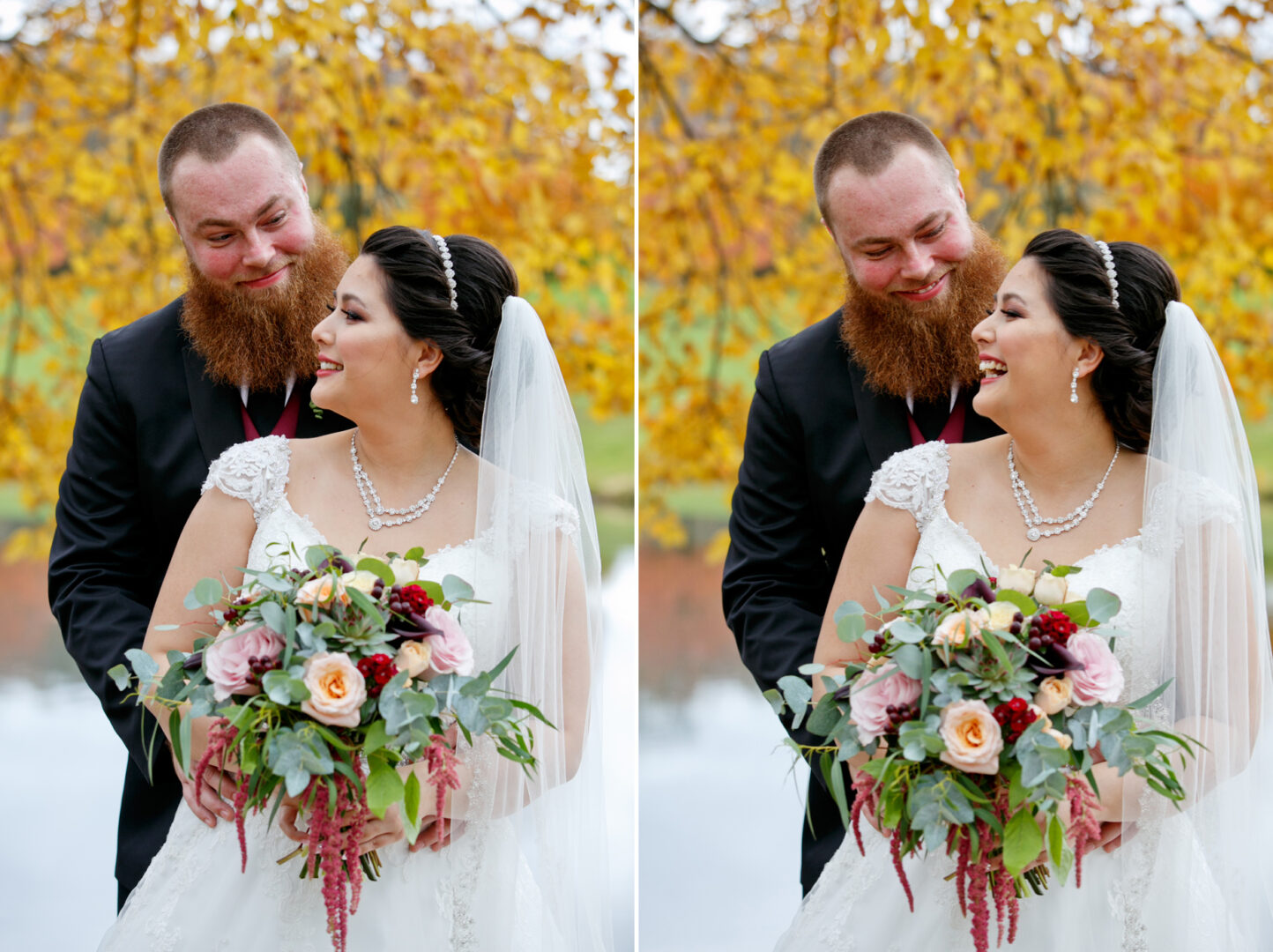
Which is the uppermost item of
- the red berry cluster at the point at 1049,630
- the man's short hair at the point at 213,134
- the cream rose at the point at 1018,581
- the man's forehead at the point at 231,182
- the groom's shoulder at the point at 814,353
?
the man's short hair at the point at 213,134

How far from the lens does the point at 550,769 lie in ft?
7.93

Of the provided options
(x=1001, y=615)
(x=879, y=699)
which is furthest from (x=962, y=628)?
(x=879, y=699)

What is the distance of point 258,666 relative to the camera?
202 centimetres

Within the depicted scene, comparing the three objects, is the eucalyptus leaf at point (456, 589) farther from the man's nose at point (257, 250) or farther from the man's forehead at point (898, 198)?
the man's forehead at point (898, 198)

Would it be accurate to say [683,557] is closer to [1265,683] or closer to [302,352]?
[302,352]

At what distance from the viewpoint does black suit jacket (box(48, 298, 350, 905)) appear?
2.73 meters

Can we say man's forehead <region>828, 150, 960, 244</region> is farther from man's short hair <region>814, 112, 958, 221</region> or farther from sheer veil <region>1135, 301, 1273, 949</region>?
sheer veil <region>1135, 301, 1273, 949</region>

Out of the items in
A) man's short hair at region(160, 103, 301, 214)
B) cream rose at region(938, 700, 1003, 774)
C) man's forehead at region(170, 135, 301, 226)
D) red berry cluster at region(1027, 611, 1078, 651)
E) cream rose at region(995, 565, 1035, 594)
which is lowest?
cream rose at region(938, 700, 1003, 774)

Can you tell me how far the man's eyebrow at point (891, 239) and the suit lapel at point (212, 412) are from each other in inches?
53.4

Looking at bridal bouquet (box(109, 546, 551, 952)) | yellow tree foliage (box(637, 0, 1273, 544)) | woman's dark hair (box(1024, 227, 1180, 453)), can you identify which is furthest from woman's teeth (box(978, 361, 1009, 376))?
yellow tree foliage (box(637, 0, 1273, 544))

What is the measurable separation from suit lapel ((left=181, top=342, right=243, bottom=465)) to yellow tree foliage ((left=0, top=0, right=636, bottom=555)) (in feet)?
6.94

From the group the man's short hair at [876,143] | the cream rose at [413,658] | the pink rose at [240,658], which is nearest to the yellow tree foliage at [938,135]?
the man's short hair at [876,143]

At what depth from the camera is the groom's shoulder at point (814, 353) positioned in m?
2.88

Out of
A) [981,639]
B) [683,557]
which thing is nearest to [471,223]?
[683,557]
